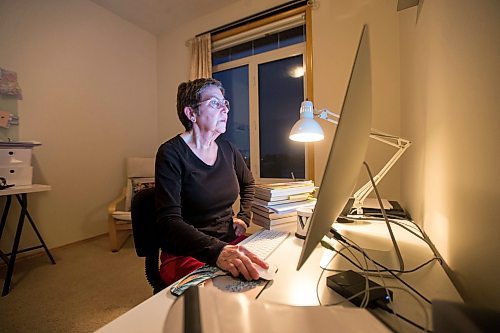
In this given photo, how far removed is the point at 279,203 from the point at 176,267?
50 cm

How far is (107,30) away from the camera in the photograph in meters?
3.05

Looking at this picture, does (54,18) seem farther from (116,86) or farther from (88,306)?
(88,306)

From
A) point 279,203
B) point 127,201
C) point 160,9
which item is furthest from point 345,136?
point 160,9

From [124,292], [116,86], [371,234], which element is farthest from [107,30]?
[371,234]

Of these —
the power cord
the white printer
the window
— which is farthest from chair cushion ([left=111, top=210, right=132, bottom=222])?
the power cord

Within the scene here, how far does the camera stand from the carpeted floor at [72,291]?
1.46 metres

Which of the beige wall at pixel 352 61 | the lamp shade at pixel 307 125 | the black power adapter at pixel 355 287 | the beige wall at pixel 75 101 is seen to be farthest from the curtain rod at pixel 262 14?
the black power adapter at pixel 355 287

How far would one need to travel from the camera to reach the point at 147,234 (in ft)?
3.14

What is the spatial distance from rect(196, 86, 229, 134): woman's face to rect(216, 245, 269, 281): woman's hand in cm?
64

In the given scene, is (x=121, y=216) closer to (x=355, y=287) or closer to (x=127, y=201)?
(x=127, y=201)

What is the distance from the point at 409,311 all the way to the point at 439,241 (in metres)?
0.44

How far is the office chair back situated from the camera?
0.95 m

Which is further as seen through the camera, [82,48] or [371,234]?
[82,48]

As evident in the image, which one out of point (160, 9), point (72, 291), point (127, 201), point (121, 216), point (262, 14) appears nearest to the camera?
point (72, 291)
